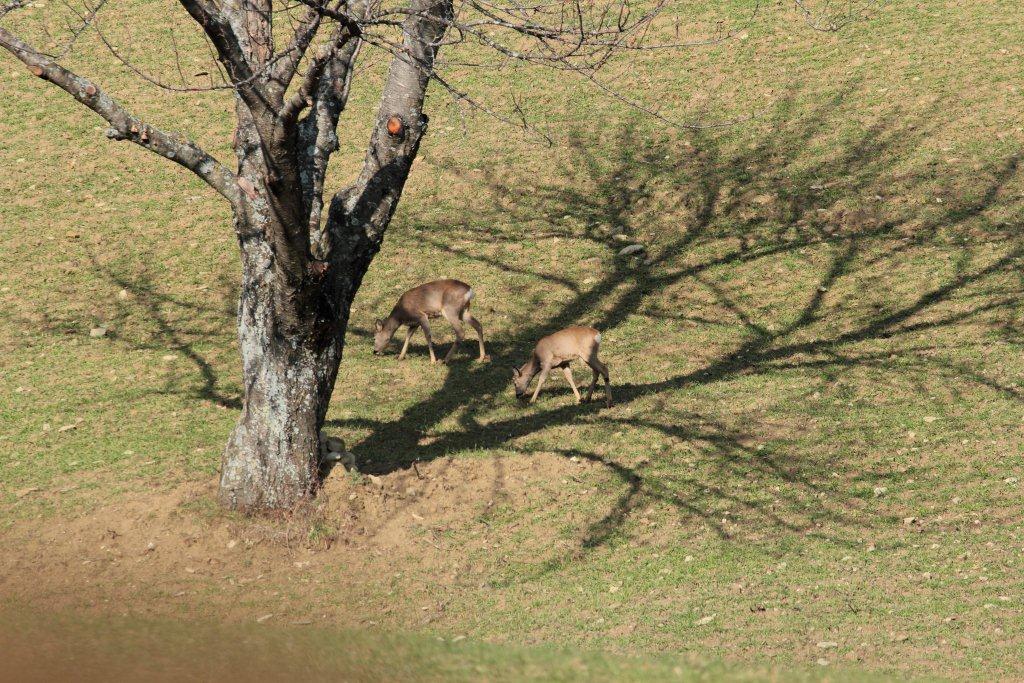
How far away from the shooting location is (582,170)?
2053 cm

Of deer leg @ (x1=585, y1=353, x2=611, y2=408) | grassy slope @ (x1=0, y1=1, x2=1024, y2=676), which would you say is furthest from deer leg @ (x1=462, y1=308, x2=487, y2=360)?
deer leg @ (x1=585, y1=353, x2=611, y2=408)

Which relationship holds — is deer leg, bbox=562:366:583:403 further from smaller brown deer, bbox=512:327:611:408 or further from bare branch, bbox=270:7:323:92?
bare branch, bbox=270:7:323:92

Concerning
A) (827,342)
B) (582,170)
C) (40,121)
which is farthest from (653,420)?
(40,121)

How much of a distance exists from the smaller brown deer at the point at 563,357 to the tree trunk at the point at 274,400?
3.52 metres

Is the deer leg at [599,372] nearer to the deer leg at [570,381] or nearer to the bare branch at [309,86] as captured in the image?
the deer leg at [570,381]

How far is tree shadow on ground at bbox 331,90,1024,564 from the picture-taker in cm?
1159

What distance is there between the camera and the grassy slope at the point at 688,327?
9.80m

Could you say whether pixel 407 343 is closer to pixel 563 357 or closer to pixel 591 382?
pixel 563 357

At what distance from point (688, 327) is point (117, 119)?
830 cm

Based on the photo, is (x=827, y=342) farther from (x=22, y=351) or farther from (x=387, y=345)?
(x=22, y=351)

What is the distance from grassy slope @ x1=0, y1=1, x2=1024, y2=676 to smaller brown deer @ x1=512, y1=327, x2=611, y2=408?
0.35 m

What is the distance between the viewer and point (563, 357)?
46.6 feet

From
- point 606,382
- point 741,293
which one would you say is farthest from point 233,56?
point 741,293

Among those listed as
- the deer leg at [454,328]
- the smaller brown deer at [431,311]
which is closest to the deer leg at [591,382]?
the smaller brown deer at [431,311]
